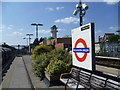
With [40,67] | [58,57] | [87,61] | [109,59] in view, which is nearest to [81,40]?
[87,61]

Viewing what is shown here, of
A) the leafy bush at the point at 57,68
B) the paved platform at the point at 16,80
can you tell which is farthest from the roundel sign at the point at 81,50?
the paved platform at the point at 16,80

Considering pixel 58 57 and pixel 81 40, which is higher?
pixel 81 40

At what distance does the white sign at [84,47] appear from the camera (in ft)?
16.5

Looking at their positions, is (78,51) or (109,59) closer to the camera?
(78,51)

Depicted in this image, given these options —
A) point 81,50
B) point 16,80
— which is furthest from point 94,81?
point 16,80

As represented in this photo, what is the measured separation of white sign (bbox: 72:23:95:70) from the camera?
5.03 meters

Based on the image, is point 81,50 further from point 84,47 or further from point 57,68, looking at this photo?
point 57,68

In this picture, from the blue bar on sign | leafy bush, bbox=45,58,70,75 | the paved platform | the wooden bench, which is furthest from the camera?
the paved platform

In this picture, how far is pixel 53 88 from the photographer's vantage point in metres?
6.66

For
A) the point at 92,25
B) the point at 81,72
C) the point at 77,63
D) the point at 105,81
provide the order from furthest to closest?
1. the point at 77,63
2. the point at 81,72
3. the point at 92,25
4. the point at 105,81

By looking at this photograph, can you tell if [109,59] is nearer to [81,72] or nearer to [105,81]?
[81,72]

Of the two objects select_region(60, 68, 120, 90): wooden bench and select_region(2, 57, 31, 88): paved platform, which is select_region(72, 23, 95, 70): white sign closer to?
select_region(60, 68, 120, 90): wooden bench

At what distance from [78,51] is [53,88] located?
78.0 inches

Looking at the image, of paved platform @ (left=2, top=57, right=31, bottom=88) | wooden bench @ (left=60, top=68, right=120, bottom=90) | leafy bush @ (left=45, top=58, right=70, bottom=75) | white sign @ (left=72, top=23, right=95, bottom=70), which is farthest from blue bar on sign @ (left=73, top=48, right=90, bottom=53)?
paved platform @ (left=2, top=57, right=31, bottom=88)
